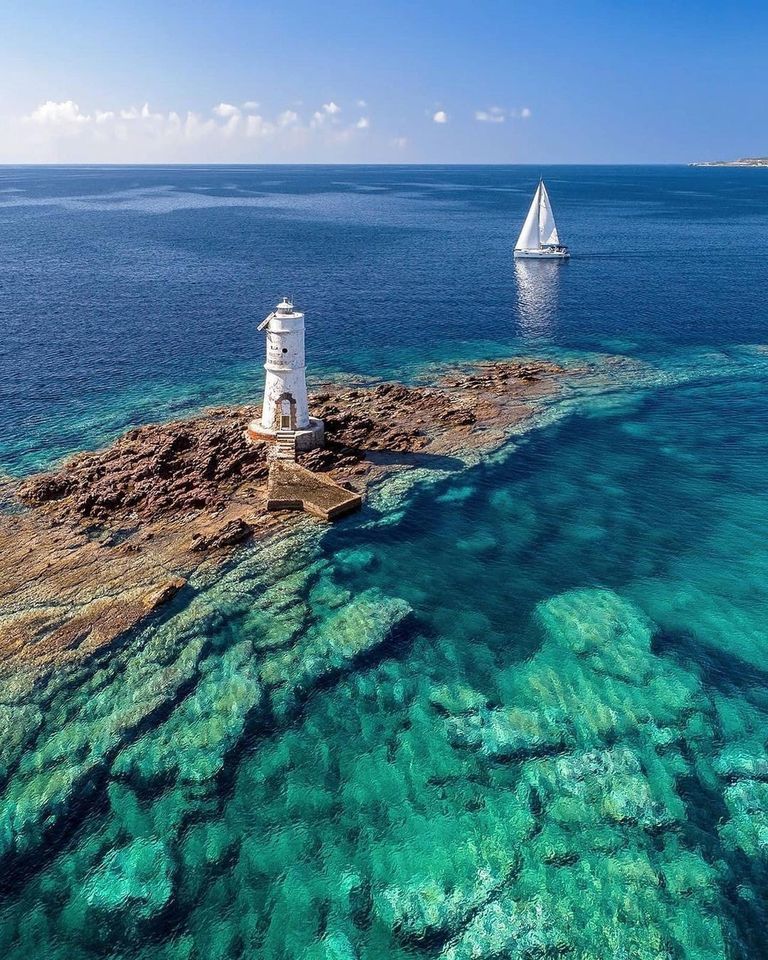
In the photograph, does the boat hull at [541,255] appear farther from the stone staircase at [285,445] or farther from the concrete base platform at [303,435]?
the stone staircase at [285,445]

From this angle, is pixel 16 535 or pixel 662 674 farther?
pixel 16 535

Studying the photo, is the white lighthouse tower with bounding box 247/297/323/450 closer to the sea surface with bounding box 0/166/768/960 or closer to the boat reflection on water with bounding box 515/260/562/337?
→ the sea surface with bounding box 0/166/768/960

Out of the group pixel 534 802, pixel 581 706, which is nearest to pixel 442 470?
pixel 581 706

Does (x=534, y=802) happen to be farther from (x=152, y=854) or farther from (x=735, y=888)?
(x=152, y=854)

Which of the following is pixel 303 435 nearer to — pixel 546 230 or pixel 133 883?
pixel 133 883

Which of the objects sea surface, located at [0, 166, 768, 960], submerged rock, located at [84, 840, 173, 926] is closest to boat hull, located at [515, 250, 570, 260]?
sea surface, located at [0, 166, 768, 960]

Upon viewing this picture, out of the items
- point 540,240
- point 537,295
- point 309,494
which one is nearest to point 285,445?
point 309,494

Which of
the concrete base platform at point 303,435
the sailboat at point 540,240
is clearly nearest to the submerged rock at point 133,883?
the concrete base platform at point 303,435
